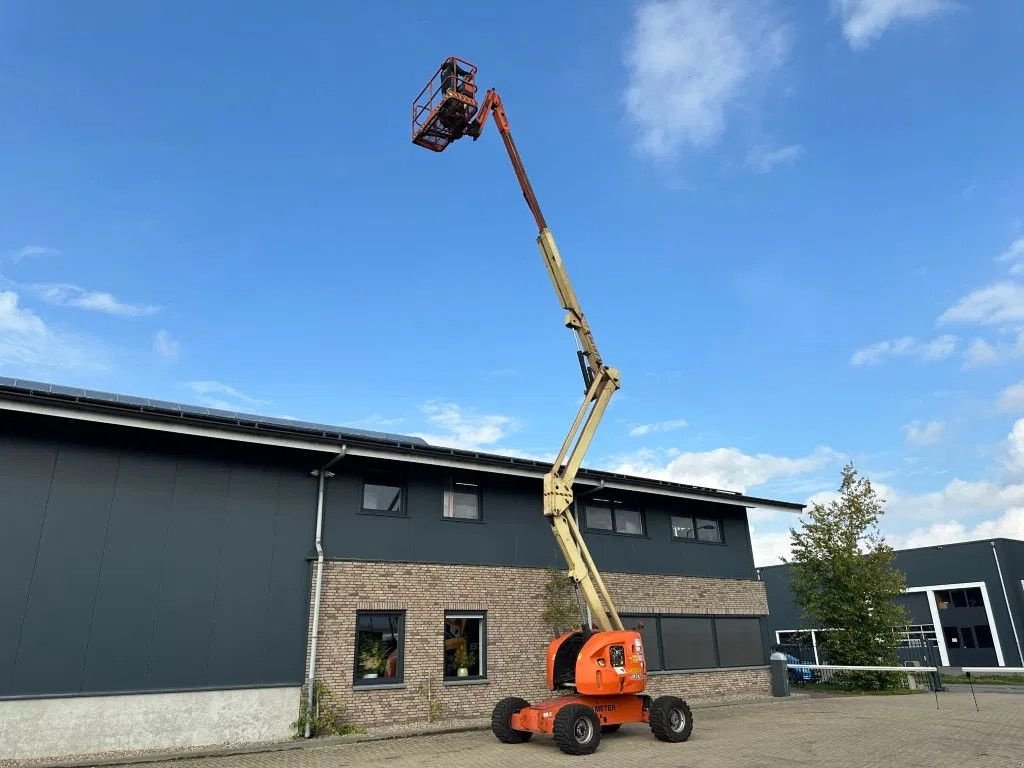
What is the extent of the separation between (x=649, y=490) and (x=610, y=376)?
585cm

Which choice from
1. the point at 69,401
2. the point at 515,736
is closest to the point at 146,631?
the point at 69,401

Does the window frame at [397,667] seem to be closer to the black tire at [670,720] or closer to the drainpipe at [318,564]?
the drainpipe at [318,564]

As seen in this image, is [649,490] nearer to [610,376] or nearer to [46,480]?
[610,376]


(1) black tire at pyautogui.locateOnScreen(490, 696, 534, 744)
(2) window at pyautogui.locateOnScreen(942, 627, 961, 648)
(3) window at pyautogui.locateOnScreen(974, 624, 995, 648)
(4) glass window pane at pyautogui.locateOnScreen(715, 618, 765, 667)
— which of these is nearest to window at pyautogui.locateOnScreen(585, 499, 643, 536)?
(4) glass window pane at pyautogui.locateOnScreen(715, 618, 765, 667)

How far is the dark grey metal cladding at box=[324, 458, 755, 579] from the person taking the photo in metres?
14.2

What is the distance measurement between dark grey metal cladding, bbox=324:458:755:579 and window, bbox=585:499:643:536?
247mm

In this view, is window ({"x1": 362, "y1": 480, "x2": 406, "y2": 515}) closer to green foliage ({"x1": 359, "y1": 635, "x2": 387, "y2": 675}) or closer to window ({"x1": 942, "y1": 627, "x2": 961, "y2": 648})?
green foliage ({"x1": 359, "y1": 635, "x2": 387, "y2": 675})

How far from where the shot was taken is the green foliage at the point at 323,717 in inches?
494

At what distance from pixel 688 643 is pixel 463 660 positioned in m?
6.77

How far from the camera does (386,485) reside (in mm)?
14875

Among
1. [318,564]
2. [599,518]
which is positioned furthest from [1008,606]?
[318,564]

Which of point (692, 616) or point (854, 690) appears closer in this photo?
point (692, 616)

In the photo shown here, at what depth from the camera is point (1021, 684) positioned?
77.5 feet

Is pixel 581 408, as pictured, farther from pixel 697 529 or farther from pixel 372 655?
pixel 697 529
